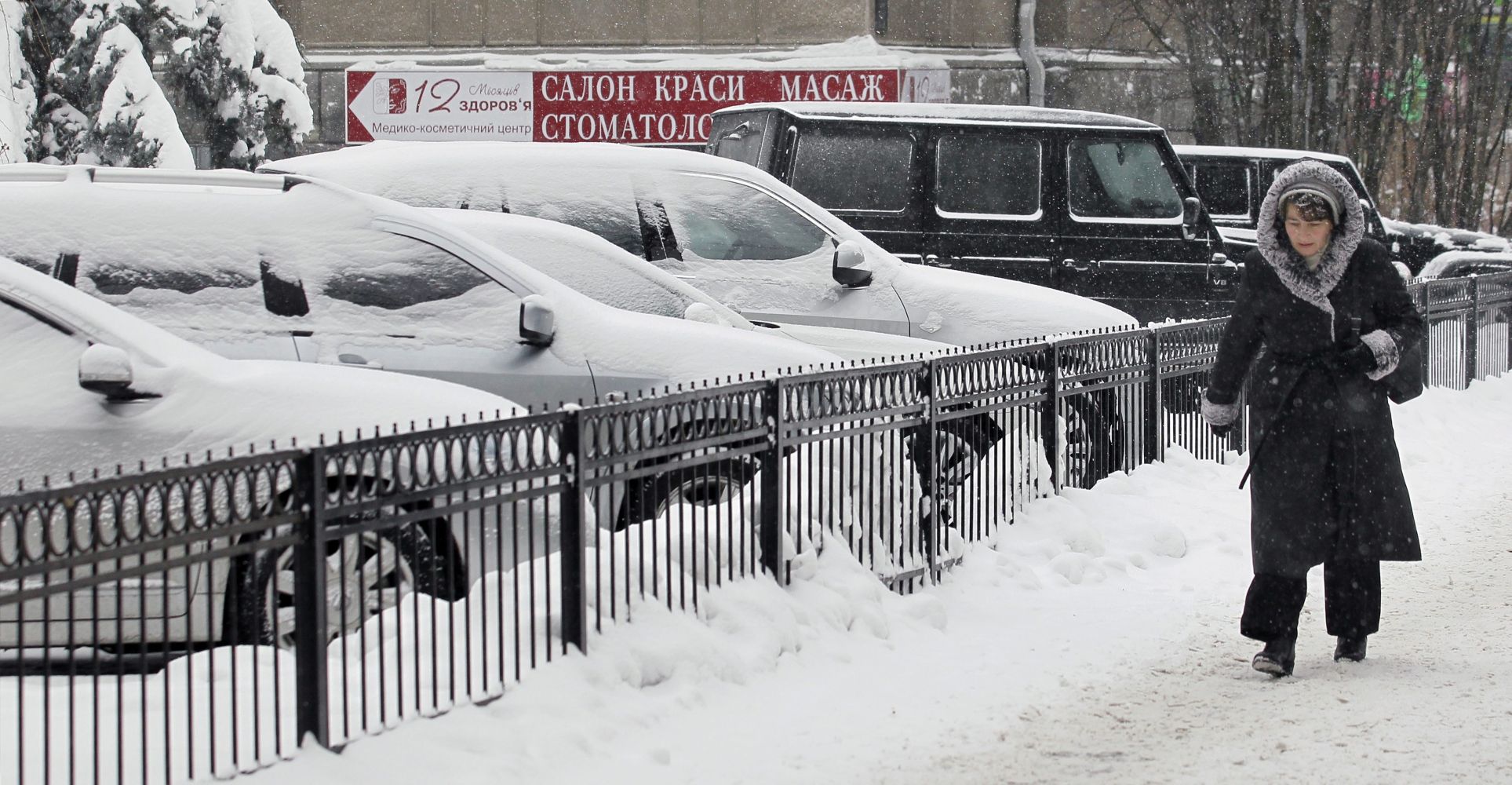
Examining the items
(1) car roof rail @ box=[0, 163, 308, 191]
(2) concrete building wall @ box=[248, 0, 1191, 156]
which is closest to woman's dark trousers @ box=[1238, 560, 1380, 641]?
(1) car roof rail @ box=[0, 163, 308, 191]

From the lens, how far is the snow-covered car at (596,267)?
9156mm

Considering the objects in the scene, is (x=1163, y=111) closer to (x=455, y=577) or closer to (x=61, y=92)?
(x=61, y=92)

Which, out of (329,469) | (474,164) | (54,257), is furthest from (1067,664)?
(474,164)

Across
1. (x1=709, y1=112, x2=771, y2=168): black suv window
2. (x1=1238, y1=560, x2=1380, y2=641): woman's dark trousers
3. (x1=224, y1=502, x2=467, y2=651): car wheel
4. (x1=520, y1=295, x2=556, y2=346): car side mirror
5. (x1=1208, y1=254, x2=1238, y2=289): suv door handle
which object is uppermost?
(x1=709, y1=112, x2=771, y2=168): black suv window

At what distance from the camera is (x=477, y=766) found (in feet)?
17.3

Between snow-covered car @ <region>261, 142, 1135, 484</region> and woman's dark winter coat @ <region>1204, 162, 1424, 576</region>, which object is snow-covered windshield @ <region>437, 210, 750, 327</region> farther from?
woman's dark winter coat @ <region>1204, 162, 1424, 576</region>

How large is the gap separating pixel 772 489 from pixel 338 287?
2.25 metres

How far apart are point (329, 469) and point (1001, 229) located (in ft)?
30.1

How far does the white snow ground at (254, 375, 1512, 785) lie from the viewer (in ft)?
18.2

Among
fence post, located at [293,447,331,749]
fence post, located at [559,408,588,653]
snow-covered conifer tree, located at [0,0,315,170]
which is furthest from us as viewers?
snow-covered conifer tree, located at [0,0,315,170]

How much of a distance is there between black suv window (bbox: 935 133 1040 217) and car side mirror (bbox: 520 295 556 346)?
684 cm

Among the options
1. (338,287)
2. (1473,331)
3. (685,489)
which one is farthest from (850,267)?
(1473,331)

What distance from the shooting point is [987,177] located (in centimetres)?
1450

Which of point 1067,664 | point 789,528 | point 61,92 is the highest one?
point 61,92
